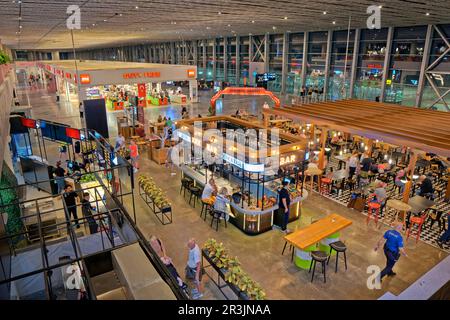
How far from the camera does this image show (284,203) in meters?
7.91

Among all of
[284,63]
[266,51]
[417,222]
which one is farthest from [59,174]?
[266,51]

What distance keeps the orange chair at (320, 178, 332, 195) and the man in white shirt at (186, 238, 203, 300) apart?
18.9ft

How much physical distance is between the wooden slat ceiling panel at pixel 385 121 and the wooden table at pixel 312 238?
3.56 meters

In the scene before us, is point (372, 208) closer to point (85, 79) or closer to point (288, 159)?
point (288, 159)

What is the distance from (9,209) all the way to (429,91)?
21.9 metres

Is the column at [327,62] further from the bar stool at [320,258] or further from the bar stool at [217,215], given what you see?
the bar stool at [320,258]

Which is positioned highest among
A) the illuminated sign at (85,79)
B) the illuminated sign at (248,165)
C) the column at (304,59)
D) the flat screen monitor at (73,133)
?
the column at (304,59)

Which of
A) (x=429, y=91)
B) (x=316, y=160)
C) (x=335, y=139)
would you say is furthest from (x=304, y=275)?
(x=429, y=91)

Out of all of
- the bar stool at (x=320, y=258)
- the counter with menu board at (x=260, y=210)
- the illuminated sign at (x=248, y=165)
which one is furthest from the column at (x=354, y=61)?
the bar stool at (x=320, y=258)

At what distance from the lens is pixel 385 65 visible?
69.8 ft

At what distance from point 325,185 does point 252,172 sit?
3.78m

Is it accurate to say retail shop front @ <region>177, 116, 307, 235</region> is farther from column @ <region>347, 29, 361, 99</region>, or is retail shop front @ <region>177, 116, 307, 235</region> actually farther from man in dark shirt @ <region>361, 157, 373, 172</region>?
column @ <region>347, 29, 361, 99</region>

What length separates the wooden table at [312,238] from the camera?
657 cm

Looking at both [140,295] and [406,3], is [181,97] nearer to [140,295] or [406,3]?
[406,3]
